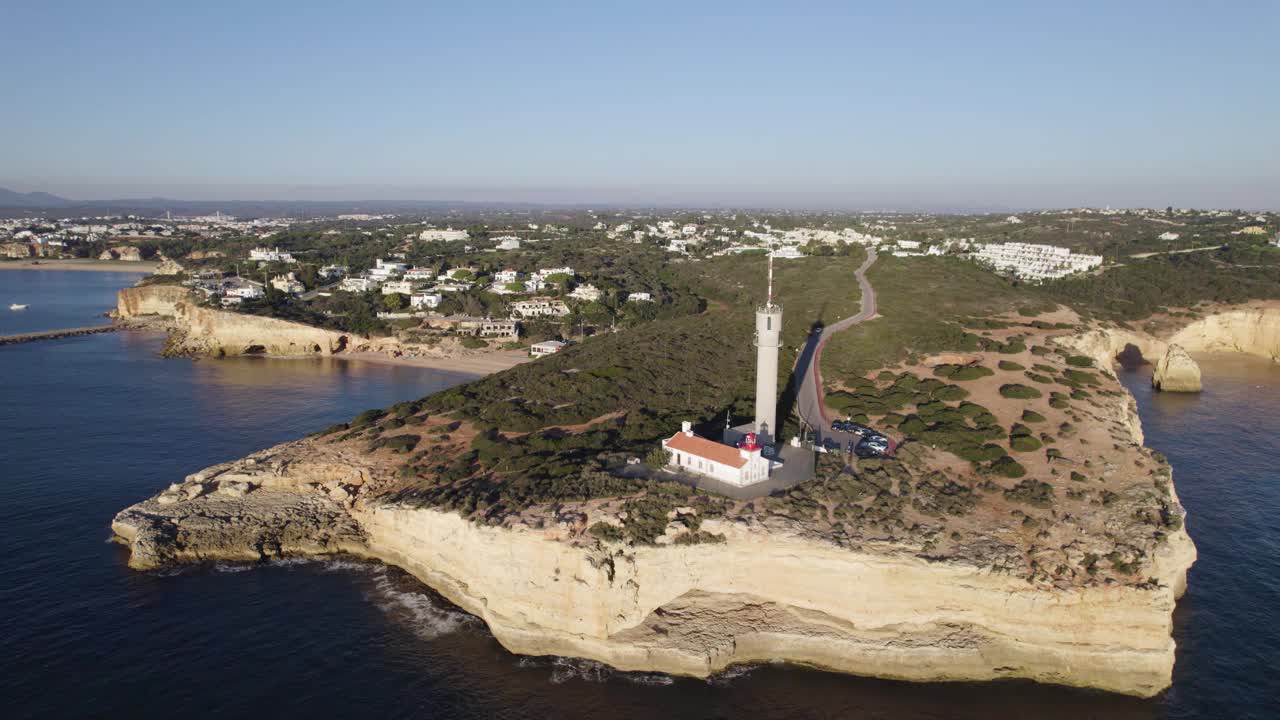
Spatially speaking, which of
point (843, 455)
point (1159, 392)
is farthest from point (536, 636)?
point (1159, 392)

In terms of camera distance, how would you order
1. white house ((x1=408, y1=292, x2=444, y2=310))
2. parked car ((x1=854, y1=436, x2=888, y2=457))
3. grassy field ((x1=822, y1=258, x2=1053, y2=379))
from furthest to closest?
1. white house ((x1=408, y1=292, x2=444, y2=310))
2. grassy field ((x1=822, y1=258, x2=1053, y2=379))
3. parked car ((x1=854, y1=436, x2=888, y2=457))

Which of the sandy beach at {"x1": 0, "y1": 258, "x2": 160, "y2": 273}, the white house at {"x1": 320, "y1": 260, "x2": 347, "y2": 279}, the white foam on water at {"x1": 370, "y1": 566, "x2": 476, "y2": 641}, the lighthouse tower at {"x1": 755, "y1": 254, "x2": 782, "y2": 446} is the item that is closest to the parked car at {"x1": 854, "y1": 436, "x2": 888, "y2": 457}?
the lighthouse tower at {"x1": 755, "y1": 254, "x2": 782, "y2": 446}

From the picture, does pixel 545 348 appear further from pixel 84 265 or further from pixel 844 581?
pixel 84 265

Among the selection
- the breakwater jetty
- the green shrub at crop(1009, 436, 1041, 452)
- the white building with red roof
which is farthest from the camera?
the breakwater jetty

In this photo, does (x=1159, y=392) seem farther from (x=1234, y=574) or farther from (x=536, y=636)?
(x=536, y=636)

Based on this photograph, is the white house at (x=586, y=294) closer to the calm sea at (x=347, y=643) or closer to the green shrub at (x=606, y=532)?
the calm sea at (x=347, y=643)

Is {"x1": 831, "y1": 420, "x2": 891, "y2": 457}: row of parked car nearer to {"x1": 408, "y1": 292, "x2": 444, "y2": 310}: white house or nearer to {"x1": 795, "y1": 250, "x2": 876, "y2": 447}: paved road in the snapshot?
{"x1": 795, "y1": 250, "x2": 876, "y2": 447}: paved road
